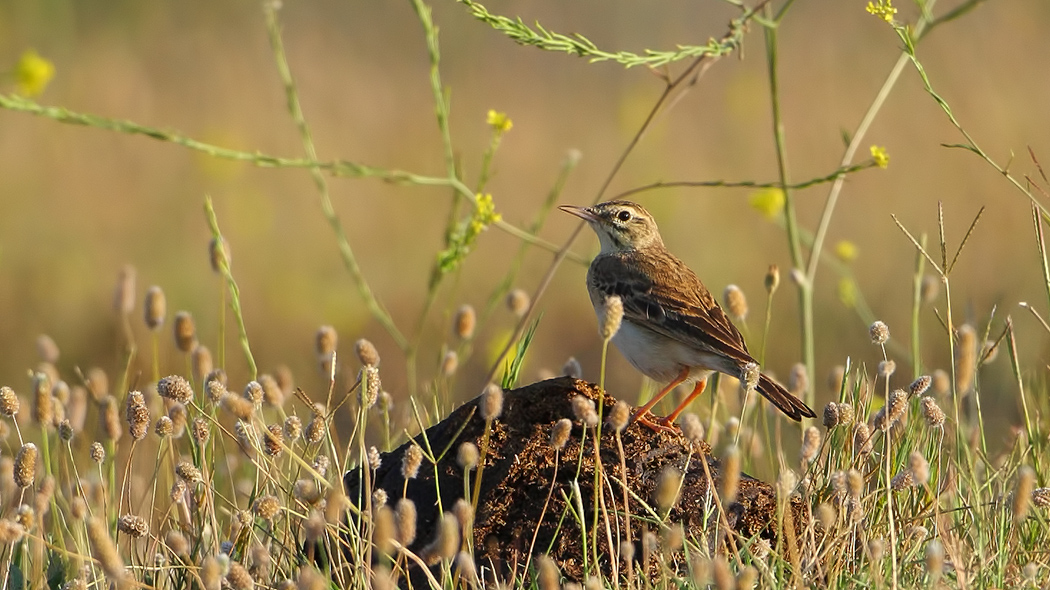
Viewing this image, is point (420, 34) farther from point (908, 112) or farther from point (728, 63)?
point (908, 112)

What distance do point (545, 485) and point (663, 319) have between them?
1469 mm

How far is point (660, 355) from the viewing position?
5207mm

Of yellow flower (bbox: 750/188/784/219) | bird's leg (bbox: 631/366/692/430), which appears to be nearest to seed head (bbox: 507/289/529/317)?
bird's leg (bbox: 631/366/692/430)

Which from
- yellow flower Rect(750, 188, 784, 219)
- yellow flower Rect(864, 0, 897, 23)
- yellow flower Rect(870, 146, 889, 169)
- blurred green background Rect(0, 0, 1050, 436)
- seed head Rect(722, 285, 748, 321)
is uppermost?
yellow flower Rect(864, 0, 897, 23)

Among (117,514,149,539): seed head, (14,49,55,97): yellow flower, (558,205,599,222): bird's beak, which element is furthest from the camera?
(558,205,599,222): bird's beak

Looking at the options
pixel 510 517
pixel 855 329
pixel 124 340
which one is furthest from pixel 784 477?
pixel 855 329

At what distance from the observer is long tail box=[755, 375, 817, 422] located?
4.46m

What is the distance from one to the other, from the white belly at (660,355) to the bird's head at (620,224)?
814 millimetres

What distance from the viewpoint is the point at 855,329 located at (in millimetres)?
9539

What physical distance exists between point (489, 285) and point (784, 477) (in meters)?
8.32

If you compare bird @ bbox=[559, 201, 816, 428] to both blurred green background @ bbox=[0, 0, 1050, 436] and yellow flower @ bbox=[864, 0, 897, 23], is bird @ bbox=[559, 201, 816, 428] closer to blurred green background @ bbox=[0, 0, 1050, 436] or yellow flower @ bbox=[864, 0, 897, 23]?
yellow flower @ bbox=[864, 0, 897, 23]

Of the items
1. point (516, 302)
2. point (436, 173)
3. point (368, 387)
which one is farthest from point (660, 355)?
point (436, 173)

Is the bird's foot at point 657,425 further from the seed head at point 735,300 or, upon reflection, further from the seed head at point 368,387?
the seed head at point 368,387

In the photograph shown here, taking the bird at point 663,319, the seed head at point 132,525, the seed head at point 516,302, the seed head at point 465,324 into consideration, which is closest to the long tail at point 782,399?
the bird at point 663,319
